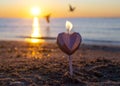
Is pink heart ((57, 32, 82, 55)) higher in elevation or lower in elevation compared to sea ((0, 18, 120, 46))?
lower

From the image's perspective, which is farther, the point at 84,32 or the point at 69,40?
the point at 84,32

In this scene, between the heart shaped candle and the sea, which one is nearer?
the heart shaped candle

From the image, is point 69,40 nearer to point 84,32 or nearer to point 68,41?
point 68,41

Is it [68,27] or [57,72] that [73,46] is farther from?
[57,72]

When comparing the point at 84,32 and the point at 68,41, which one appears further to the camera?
the point at 84,32

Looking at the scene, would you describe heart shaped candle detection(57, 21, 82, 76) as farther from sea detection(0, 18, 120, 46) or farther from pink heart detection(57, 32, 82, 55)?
sea detection(0, 18, 120, 46)

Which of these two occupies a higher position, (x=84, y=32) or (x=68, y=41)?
(x=84, y=32)

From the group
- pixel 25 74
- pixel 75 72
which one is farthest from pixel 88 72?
pixel 25 74

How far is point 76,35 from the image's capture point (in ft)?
25.9

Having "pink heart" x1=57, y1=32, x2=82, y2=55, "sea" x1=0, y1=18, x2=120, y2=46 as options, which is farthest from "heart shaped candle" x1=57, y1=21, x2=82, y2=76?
"sea" x1=0, y1=18, x2=120, y2=46

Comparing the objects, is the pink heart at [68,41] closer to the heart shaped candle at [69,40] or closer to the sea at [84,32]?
the heart shaped candle at [69,40]

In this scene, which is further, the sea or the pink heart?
the sea

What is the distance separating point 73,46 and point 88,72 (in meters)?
1.35

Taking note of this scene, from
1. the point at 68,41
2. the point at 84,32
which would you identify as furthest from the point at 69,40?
the point at 84,32
